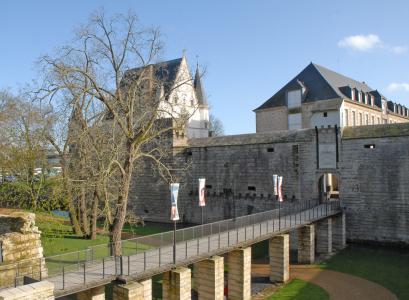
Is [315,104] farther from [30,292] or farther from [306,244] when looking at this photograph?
[30,292]

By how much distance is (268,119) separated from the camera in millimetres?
41594

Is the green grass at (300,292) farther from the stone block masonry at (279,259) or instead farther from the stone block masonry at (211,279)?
the stone block masonry at (211,279)

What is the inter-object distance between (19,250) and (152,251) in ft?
15.8

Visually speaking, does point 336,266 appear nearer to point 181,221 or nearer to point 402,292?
point 402,292

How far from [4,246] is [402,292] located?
1553 centimetres

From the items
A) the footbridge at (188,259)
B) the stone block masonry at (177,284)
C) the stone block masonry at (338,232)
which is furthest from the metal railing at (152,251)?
the stone block masonry at (338,232)

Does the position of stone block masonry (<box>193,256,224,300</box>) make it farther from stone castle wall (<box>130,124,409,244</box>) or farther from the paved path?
stone castle wall (<box>130,124,409,244</box>)

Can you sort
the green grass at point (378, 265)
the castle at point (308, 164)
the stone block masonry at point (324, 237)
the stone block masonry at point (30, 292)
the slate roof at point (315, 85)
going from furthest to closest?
1. the slate roof at point (315, 85)
2. the castle at point (308, 164)
3. the stone block masonry at point (324, 237)
4. the green grass at point (378, 265)
5. the stone block masonry at point (30, 292)

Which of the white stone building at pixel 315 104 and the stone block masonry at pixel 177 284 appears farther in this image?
the white stone building at pixel 315 104

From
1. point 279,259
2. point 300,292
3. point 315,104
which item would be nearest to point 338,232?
point 279,259

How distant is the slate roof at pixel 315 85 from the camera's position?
126ft

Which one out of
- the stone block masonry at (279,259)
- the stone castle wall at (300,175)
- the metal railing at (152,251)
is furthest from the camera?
the stone castle wall at (300,175)

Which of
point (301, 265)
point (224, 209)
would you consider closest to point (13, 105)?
point (224, 209)

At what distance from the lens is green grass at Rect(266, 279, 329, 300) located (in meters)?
A: 16.3
